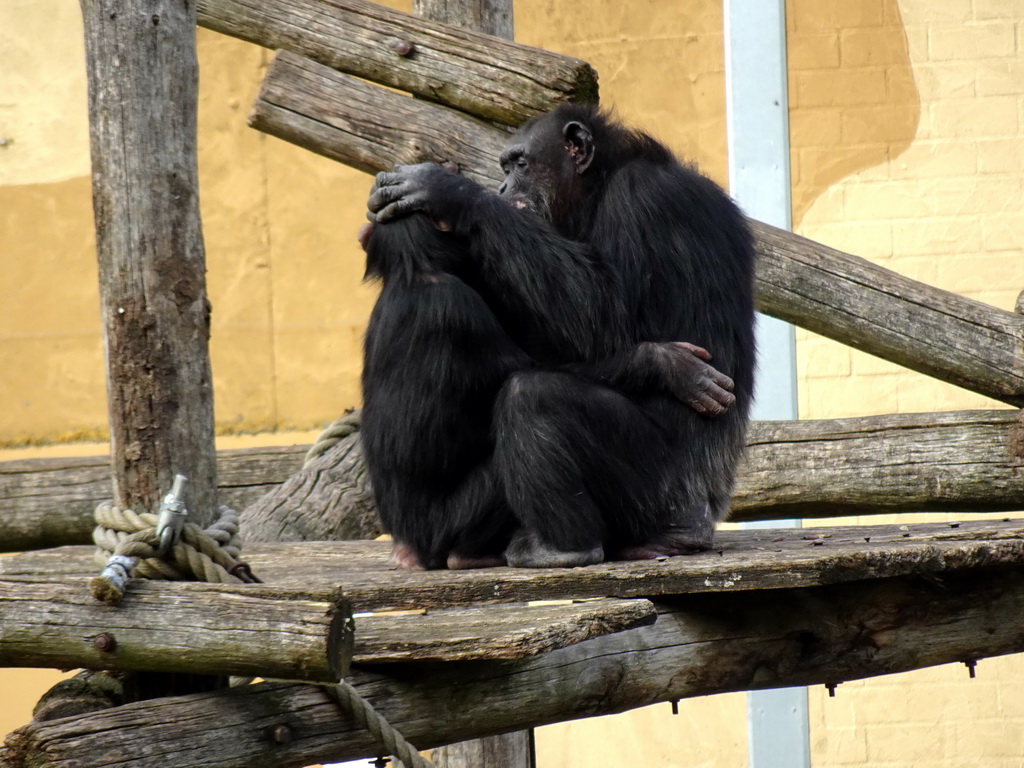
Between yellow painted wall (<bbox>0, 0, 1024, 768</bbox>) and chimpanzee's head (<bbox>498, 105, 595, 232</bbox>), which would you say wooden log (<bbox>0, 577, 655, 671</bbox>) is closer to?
chimpanzee's head (<bbox>498, 105, 595, 232</bbox>)

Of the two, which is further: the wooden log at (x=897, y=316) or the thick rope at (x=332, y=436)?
the thick rope at (x=332, y=436)

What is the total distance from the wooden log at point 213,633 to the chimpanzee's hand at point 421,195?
4.26ft

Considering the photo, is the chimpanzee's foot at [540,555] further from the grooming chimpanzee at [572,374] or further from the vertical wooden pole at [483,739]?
the vertical wooden pole at [483,739]

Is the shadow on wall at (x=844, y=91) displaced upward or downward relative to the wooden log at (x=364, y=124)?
upward

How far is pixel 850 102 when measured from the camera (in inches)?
235

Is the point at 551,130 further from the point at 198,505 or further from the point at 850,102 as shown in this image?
the point at 850,102

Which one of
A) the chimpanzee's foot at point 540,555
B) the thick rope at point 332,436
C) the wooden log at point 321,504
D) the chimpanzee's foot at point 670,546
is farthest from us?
the thick rope at point 332,436

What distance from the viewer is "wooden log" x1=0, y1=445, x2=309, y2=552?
4852 millimetres

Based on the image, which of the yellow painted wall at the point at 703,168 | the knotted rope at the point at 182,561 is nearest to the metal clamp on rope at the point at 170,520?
the knotted rope at the point at 182,561

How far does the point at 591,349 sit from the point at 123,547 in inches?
56.5

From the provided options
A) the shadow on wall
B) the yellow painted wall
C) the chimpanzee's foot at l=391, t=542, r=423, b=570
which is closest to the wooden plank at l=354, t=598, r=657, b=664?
the chimpanzee's foot at l=391, t=542, r=423, b=570

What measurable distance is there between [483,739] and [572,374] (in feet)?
4.89

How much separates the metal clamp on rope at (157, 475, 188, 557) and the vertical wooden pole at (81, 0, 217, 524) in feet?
0.33

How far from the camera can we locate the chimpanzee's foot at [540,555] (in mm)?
3104
